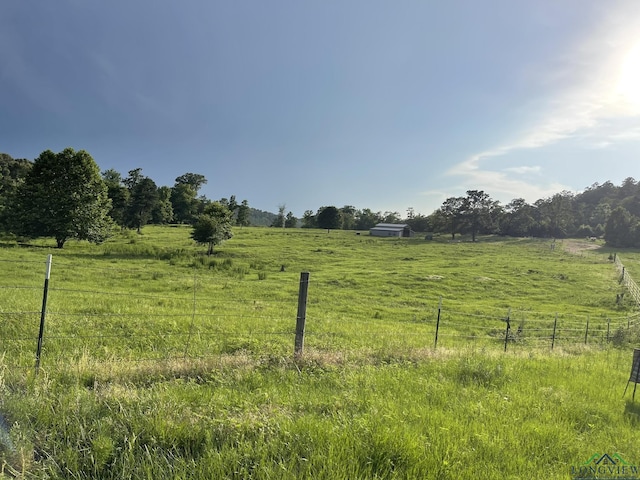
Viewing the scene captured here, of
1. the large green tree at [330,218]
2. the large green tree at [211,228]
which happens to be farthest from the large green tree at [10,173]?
the large green tree at [330,218]

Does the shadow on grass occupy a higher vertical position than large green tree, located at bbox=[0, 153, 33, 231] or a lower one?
lower

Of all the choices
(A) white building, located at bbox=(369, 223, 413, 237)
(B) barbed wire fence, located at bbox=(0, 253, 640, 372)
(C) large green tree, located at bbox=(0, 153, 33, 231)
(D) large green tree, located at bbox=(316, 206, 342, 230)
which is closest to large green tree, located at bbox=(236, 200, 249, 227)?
(D) large green tree, located at bbox=(316, 206, 342, 230)

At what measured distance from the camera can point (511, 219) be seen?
107 m

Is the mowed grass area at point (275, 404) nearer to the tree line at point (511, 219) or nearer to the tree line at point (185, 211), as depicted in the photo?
the tree line at point (185, 211)

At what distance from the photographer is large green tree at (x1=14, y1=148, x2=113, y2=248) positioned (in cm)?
3903

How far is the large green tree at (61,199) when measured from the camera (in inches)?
1537

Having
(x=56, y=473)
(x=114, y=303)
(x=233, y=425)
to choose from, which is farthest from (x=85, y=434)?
(x=114, y=303)

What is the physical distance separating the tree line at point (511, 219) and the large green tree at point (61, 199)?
76528mm

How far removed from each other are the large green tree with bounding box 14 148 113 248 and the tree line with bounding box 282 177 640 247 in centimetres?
7653

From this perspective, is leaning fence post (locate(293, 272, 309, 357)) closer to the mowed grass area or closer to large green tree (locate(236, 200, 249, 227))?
the mowed grass area

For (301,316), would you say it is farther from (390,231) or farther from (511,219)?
(511,219)

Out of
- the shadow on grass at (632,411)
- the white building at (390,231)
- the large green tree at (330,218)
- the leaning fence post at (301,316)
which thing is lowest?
the shadow on grass at (632,411)

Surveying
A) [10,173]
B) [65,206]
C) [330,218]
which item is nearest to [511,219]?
[330,218]

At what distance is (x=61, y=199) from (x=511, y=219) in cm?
10733
